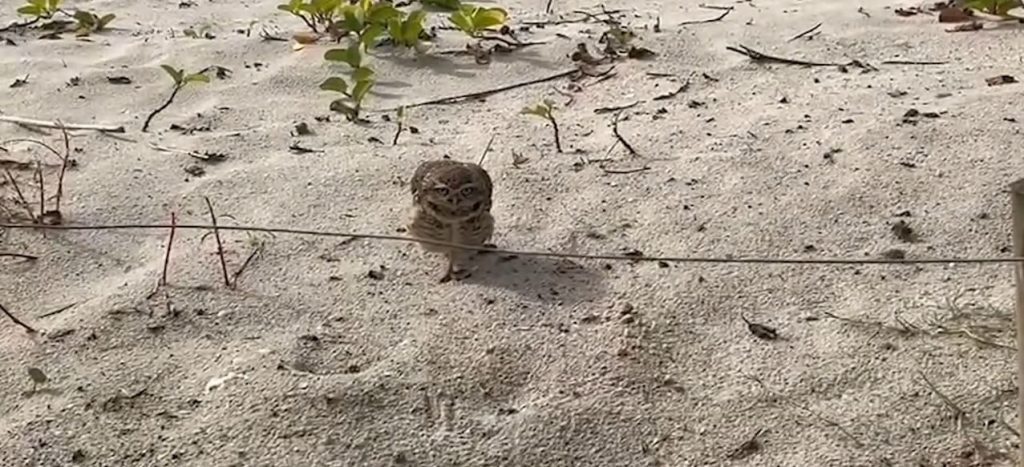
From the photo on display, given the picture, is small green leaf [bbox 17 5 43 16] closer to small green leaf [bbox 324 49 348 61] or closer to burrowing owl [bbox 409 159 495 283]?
small green leaf [bbox 324 49 348 61]

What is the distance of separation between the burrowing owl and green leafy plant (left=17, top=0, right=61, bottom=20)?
2511mm

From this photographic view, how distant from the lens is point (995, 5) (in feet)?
14.0

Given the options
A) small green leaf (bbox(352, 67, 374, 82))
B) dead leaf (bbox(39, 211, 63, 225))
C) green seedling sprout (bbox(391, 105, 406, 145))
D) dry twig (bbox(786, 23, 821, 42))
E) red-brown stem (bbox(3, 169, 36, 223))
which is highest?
red-brown stem (bbox(3, 169, 36, 223))

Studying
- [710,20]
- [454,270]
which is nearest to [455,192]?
[454,270]

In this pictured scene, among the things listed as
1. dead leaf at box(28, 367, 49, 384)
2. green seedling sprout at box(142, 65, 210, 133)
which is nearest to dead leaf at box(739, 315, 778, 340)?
dead leaf at box(28, 367, 49, 384)

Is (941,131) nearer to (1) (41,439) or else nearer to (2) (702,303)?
(2) (702,303)

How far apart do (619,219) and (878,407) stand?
950 mm

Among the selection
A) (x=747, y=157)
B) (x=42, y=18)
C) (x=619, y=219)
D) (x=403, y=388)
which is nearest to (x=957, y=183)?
(x=747, y=157)

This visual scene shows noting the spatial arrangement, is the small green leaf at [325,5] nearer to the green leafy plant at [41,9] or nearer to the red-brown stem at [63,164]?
the green leafy plant at [41,9]

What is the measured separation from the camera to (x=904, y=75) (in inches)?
154

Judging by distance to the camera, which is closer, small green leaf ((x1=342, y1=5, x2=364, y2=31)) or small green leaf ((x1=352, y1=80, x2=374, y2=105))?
small green leaf ((x1=352, y1=80, x2=374, y2=105))

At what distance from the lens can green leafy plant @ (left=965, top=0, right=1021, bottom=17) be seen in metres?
4.24

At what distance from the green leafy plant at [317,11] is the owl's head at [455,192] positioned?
5.89ft

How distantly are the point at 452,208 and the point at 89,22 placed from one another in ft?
8.70
